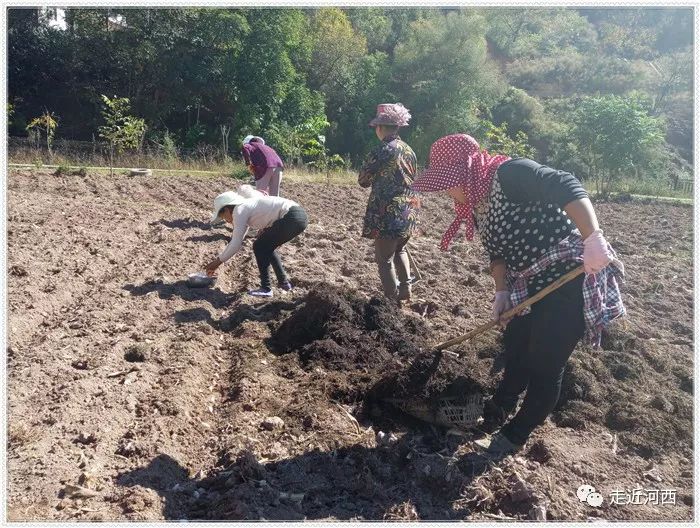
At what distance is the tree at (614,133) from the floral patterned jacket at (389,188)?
1359 centimetres

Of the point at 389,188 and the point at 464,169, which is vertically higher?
the point at 464,169

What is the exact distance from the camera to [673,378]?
4.66 meters

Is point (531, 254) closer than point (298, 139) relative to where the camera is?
Yes

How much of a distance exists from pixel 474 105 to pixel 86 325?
2612cm

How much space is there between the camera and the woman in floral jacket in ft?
17.1

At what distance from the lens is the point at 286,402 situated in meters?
3.98

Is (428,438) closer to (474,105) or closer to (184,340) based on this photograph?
(184,340)

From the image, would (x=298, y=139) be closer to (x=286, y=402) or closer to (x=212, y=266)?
(x=212, y=266)

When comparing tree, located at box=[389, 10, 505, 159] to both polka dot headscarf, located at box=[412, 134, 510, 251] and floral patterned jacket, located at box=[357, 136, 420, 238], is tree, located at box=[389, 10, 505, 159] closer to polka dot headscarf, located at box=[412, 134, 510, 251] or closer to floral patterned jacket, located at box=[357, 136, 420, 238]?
floral patterned jacket, located at box=[357, 136, 420, 238]

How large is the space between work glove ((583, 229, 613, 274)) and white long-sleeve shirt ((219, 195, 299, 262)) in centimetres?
330

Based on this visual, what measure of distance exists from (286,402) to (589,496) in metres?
1.82

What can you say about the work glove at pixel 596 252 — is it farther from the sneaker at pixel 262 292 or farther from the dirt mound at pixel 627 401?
the sneaker at pixel 262 292

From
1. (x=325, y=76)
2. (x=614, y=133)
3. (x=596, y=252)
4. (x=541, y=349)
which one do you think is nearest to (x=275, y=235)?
(x=541, y=349)

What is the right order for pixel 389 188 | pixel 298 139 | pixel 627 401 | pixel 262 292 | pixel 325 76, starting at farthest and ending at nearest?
pixel 325 76, pixel 298 139, pixel 262 292, pixel 389 188, pixel 627 401
